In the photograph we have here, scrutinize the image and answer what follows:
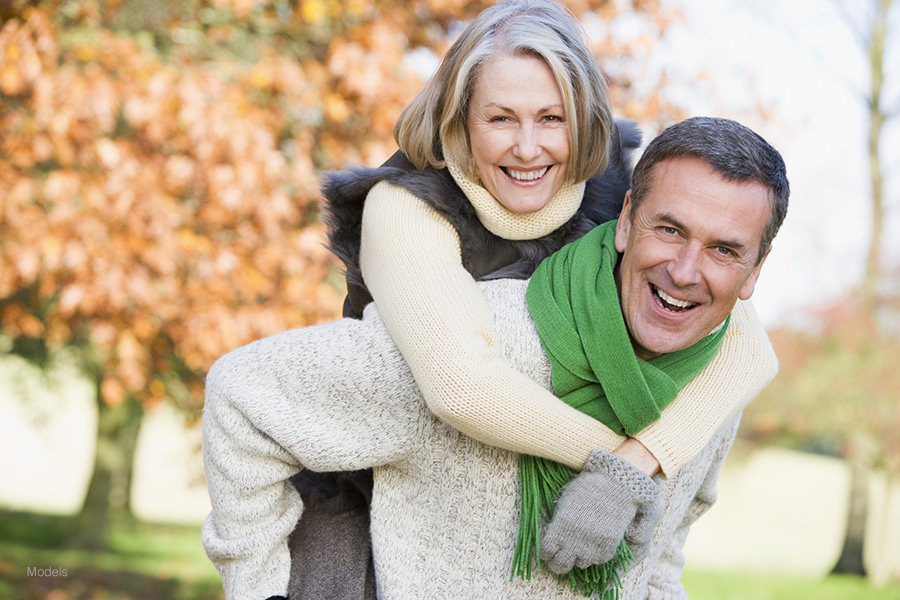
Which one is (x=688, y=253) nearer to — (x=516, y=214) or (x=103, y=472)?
(x=516, y=214)

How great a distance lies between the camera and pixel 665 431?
197cm

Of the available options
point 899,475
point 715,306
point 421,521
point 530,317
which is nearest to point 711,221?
point 715,306

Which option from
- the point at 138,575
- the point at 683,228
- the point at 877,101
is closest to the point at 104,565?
the point at 138,575

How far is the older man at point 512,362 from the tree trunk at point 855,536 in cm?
1282

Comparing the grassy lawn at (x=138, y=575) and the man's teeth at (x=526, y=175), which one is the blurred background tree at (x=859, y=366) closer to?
the grassy lawn at (x=138, y=575)

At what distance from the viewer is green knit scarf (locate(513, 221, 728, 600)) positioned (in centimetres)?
194

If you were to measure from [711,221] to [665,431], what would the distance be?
48 centimetres

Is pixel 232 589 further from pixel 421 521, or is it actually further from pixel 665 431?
pixel 665 431

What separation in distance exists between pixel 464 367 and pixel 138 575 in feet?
26.7

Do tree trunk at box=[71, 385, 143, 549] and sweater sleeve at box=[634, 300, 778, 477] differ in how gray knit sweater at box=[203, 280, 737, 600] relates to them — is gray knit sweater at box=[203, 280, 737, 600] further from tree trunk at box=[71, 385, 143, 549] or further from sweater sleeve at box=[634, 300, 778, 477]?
tree trunk at box=[71, 385, 143, 549]

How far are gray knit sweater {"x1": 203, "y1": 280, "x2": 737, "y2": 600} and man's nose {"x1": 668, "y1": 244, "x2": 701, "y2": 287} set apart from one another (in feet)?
1.17

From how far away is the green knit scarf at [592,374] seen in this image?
6.37 feet

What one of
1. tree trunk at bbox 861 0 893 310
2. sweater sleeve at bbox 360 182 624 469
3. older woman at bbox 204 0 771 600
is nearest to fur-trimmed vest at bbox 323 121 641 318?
older woman at bbox 204 0 771 600

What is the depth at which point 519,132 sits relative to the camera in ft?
7.47
